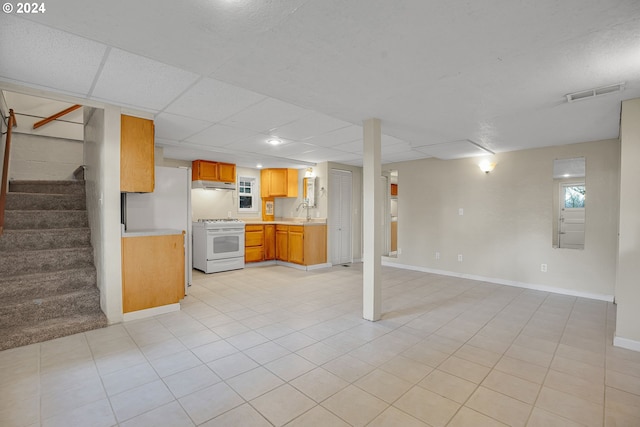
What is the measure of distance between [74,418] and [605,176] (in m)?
6.24

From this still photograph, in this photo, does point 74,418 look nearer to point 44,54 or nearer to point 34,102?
point 44,54

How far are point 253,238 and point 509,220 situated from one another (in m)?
4.86

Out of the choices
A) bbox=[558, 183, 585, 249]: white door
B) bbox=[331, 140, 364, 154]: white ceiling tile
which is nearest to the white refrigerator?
bbox=[331, 140, 364, 154]: white ceiling tile

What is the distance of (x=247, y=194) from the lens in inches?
279

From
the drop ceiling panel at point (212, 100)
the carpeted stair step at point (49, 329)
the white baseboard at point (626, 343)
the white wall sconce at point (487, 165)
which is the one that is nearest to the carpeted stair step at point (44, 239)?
the carpeted stair step at point (49, 329)

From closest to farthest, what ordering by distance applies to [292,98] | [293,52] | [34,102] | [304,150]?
[293,52]
[292,98]
[34,102]
[304,150]

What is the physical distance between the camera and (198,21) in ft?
5.35

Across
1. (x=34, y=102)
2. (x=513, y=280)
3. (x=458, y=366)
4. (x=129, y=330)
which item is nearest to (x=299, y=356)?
(x=458, y=366)

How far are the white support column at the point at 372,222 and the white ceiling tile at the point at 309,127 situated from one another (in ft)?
1.67

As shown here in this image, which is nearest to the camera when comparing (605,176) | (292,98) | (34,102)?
(292,98)

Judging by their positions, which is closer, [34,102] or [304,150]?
[34,102]

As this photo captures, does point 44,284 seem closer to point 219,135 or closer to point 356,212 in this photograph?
point 219,135

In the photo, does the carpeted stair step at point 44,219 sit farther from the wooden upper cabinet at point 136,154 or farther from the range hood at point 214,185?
the range hood at point 214,185

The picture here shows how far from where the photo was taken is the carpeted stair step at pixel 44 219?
11.4 ft
